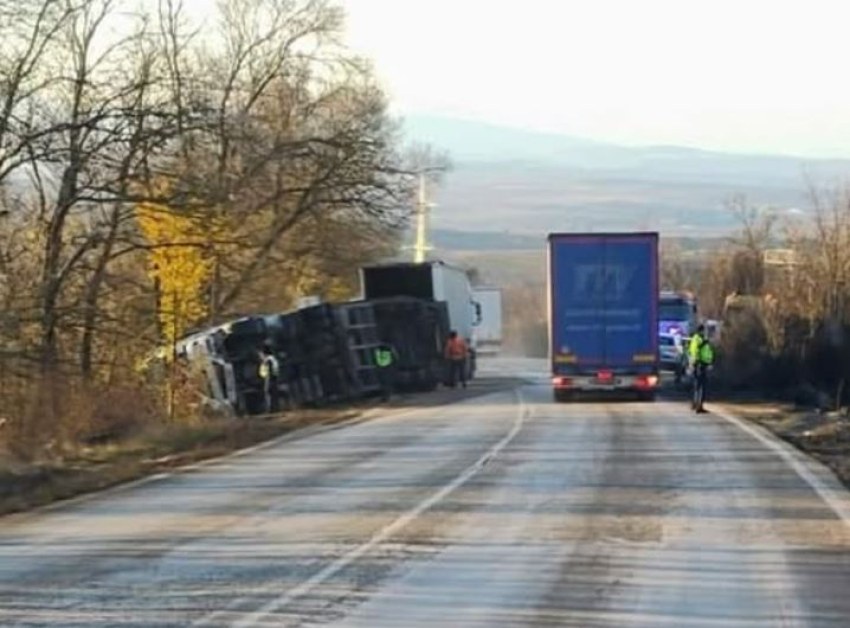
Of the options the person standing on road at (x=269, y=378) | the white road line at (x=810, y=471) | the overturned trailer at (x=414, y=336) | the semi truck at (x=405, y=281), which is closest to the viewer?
the white road line at (x=810, y=471)

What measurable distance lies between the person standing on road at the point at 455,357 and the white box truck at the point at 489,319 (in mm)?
31348

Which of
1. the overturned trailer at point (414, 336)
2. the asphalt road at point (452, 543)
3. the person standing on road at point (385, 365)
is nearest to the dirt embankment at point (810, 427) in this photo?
the asphalt road at point (452, 543)

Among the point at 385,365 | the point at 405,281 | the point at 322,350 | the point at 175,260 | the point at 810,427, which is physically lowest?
the point at 810,427

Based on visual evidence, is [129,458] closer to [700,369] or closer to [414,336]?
[700,369]

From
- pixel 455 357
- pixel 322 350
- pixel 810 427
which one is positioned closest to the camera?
pixel 810 427

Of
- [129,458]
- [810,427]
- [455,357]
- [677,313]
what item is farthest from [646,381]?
[129,458]

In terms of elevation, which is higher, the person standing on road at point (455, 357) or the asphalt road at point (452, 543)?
the person standing on road at point (455, 357)

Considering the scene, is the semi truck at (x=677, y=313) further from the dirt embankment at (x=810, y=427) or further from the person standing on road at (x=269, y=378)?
the person standing on road at (x=269, y=378)

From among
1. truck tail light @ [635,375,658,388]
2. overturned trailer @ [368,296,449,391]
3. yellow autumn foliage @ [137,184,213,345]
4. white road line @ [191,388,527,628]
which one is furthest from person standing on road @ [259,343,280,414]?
white road line @ [191,388,527,628]

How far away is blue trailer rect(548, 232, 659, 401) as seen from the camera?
3766cm

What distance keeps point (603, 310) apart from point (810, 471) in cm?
1750

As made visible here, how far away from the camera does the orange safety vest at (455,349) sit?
50656 mm

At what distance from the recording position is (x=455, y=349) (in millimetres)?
51125

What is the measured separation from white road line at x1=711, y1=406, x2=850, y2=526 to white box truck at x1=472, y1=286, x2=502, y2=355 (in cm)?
5589
